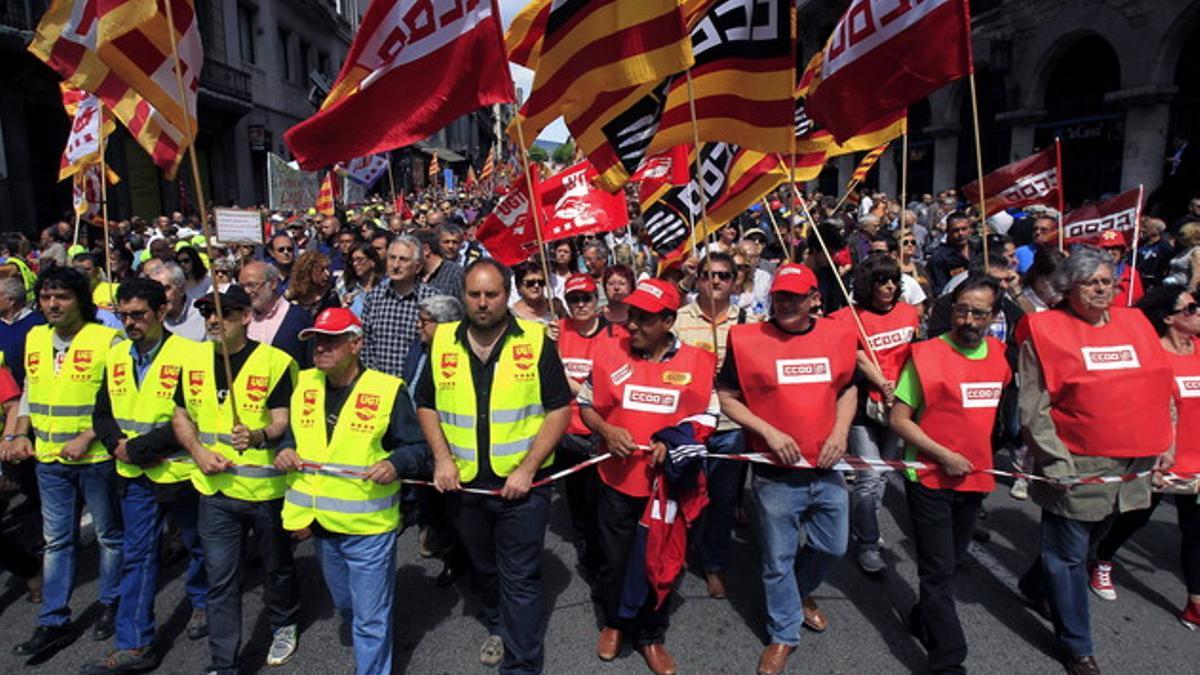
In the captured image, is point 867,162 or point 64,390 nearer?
point 64,390

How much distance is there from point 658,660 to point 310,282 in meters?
3.78

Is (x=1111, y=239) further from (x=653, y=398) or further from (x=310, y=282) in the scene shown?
(x=310, y=282)

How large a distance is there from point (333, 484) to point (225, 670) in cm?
107

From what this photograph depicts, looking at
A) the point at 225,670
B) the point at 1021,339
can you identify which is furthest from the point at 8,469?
the point at 1021,339

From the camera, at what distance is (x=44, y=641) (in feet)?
12.3

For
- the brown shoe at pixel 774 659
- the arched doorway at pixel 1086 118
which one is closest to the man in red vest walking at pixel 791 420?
the brown shoe at pixel 774 659

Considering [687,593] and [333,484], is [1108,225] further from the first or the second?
[333,484]

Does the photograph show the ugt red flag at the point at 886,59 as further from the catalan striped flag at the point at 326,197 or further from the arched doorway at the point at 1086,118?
the arched doorway at the point at 1086,118

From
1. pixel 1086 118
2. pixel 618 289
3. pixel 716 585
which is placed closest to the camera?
pixel 716 585

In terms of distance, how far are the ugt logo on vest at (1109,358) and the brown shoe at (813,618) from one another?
5.93 ft

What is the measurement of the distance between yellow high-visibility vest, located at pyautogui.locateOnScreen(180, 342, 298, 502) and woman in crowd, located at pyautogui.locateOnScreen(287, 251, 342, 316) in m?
2.17

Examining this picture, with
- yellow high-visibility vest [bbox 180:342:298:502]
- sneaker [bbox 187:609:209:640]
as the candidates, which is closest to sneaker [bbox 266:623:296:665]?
sneaker [bbox 187:609:209:640]

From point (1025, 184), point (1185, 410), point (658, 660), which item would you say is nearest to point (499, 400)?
point (658, 660)

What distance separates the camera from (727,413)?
3.63 metres
